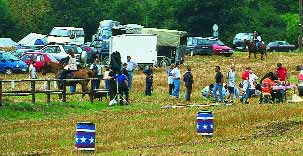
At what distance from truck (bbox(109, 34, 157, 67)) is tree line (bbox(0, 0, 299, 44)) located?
41698mm

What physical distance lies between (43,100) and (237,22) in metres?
69.7

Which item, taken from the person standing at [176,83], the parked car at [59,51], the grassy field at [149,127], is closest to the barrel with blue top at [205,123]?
the grassy field at [149,127]

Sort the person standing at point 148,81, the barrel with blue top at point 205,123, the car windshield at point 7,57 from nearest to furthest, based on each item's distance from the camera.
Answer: the barrel with blue top at point 205,123, the person standing at point 148,81, the car windshield at point 7,57

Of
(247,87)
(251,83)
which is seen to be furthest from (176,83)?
(247,87)

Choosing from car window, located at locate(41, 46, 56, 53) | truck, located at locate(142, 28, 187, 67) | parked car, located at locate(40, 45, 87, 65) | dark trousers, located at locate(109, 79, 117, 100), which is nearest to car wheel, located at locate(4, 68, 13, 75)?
parked car, located at locate(40, 45, 87, 65)

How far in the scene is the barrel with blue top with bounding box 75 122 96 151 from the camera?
24984 millimetres

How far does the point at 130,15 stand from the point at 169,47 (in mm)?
47259

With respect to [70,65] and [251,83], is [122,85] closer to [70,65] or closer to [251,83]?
[70,65]

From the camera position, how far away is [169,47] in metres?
71.9

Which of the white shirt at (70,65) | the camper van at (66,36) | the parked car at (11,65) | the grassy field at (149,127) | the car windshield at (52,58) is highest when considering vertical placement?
the camper van at (66,36)

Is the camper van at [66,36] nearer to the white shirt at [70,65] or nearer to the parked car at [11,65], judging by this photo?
the parked car at [11,65]

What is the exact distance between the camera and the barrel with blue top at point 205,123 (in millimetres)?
28859

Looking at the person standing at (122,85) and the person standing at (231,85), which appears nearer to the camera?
the person standing at (122,85)

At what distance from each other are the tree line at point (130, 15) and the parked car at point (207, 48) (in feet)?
94.3
